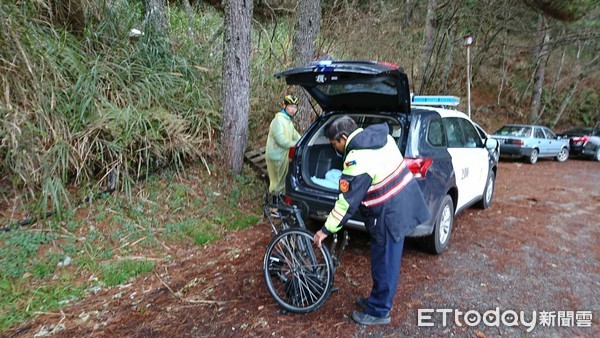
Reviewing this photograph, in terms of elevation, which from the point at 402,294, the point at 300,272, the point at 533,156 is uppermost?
the point at 533,156

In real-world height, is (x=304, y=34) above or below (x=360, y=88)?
above

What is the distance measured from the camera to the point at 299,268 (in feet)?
9.16

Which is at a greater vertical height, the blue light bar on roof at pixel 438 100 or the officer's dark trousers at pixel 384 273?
the blue light bar on roof at pixel 438 100

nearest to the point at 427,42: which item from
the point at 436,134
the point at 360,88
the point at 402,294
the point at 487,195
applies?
the point at 487,195

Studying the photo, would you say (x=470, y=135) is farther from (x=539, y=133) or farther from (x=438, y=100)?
(x=539, y=133)

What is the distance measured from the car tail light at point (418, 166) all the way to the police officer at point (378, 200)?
695 millimetres

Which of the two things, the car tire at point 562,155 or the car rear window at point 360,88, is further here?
the car tire at point 562,155

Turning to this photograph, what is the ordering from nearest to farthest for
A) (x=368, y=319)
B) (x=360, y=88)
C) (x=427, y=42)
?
(x=368, y=319) < (x=360, y=88) < (x=427, y=42)

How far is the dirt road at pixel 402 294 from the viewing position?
2631 mm

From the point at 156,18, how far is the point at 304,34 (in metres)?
2.76

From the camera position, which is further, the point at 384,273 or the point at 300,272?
the point at 300,272

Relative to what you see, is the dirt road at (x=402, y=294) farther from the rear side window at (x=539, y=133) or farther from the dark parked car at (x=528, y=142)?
the rear side window at (x=539, y=133)

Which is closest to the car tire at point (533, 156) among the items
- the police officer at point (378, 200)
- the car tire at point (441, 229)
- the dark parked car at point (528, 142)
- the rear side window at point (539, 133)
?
the dark parked car at point (528, 142)

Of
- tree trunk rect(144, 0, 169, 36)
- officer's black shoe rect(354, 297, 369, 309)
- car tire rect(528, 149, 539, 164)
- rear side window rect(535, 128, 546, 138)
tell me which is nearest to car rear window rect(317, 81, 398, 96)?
officer's black shoe rect(354, 297, 369, 309)
